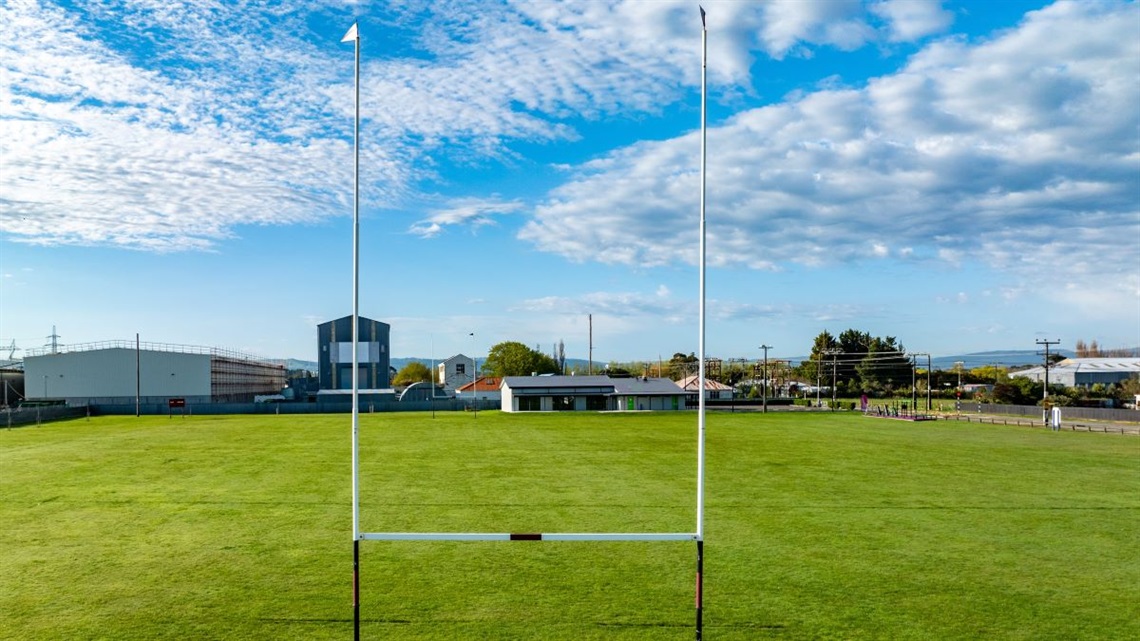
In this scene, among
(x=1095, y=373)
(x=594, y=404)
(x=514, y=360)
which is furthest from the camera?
(x=514, y=360)

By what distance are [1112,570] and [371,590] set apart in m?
12.7

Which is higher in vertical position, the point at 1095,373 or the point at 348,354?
the point at 348,354

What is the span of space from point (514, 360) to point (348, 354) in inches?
1879

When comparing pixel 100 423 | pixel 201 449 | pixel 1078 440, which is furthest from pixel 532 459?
pixel 100 423

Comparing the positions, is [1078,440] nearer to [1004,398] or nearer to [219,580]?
[219,580]

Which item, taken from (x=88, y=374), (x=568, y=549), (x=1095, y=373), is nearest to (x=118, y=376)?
(x=88, y=374)

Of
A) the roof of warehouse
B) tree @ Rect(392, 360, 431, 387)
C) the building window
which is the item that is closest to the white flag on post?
the building window

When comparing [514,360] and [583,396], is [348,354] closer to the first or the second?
[583,396]

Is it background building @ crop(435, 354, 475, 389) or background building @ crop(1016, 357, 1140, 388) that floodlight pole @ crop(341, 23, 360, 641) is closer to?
background building @ crop(1016, 357, 1140, 388)

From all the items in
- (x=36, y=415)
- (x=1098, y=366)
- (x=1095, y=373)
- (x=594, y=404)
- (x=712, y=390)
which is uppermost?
(x=1098, y=366)

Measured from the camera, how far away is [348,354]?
9594cm

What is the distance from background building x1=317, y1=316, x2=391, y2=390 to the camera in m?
92.8

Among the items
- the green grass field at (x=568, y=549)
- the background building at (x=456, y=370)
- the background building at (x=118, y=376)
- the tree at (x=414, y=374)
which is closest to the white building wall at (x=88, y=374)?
the background building at (x=118, y=376)

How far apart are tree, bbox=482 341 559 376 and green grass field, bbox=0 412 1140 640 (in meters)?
108
